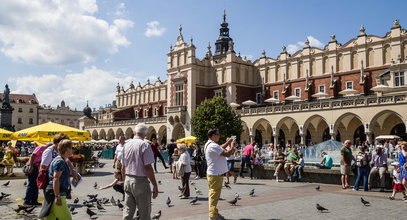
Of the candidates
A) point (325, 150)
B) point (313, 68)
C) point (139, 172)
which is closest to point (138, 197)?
point (139, 172)

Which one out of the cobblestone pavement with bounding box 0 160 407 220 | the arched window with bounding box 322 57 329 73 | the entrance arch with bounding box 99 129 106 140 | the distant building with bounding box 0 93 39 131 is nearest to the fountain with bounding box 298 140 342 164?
the cobblestone pavement with bounding box 0 160 407 220

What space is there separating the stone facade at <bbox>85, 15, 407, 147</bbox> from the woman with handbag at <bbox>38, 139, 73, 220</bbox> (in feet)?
92.2

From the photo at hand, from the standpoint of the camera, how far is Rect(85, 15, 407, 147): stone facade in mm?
32469

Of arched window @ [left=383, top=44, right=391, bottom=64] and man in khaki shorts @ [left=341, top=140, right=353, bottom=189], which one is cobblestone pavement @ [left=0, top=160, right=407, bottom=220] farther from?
arched window @ [left=383, top=44, right=391, bottom=64]

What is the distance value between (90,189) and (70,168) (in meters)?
7.38

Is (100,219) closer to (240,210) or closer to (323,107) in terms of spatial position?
(240,210)

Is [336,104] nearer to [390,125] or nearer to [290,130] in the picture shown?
[390,125]

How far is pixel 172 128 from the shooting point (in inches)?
1944

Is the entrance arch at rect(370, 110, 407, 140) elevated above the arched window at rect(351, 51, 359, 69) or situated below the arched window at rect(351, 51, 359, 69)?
below

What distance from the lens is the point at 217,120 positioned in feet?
117

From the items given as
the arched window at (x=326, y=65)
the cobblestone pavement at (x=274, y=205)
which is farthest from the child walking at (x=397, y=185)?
the arched window at (x=326, y=65)

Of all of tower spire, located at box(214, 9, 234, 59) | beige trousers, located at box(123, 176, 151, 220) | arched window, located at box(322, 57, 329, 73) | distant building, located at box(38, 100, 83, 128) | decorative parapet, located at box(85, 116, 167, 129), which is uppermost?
tower spire, located at box(214, 9, 234, 59)

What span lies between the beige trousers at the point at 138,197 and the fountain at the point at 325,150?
46.5 feet

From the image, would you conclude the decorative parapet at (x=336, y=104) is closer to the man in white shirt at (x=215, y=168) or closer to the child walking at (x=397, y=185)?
the child walking at (x=397, y=185)
